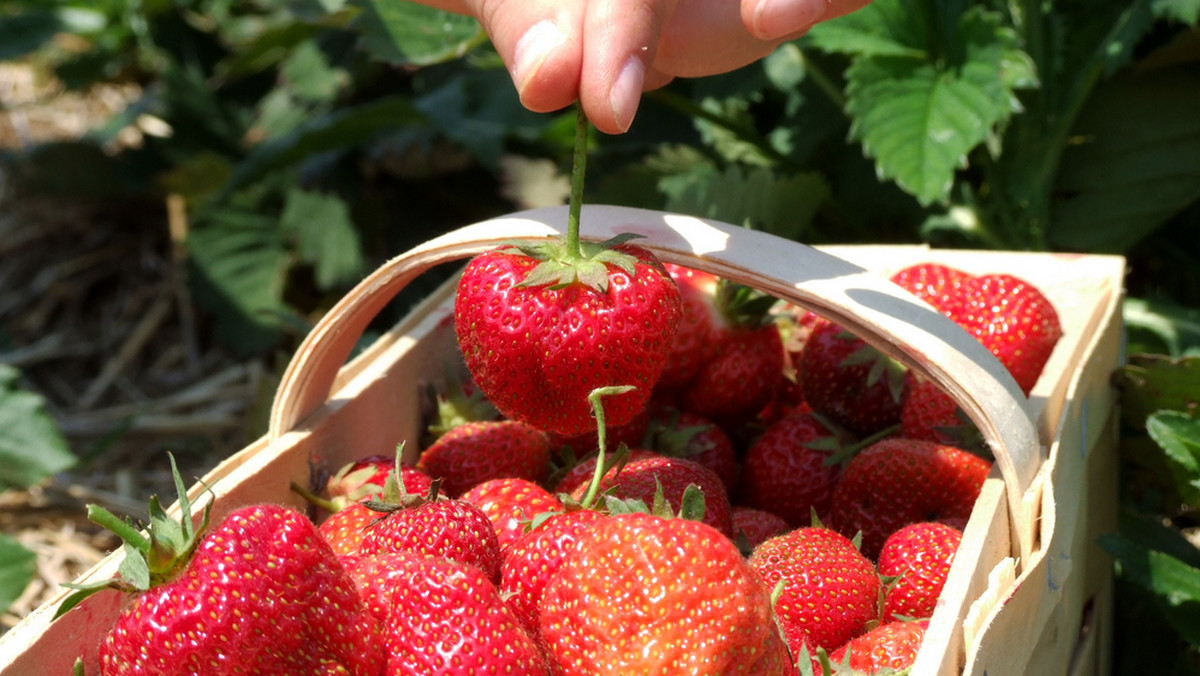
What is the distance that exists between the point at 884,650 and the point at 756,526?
288 millimetres

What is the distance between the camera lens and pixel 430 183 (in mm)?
2738

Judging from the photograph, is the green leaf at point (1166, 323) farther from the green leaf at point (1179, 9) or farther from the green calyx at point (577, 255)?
the green calyx at point (577, 255)

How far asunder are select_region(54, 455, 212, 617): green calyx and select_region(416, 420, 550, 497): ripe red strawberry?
0.44 meters

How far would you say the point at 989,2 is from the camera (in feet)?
6.64

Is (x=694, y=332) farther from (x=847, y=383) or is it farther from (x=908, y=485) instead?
(x=908, y=485)

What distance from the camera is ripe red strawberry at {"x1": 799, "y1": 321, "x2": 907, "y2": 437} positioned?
1.29 m

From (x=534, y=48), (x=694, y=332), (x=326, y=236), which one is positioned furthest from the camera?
(x=326, y=236)

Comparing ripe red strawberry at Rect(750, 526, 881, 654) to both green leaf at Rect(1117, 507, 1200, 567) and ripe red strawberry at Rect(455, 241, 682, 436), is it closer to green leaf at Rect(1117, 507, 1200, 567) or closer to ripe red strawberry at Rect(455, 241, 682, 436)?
ripe red strawberry at Rect(455, 241, 682, 436)

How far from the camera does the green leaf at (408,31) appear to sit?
6.24ft

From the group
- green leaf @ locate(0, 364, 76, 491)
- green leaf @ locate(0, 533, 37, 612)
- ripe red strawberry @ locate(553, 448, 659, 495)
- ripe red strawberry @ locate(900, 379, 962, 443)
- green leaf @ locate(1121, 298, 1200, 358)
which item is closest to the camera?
ripe red strawberry @ locate(553, 448, 659, 495)

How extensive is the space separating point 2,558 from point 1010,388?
4.59 feet

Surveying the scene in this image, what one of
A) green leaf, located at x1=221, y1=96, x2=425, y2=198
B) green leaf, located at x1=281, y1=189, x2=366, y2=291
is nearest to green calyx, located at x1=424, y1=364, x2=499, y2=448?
green leaf, located at x1=221, y1=96, x2=425, y2=198

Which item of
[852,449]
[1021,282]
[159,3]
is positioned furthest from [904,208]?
[159,3]

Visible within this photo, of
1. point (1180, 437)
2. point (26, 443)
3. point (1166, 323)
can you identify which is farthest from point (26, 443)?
point (1166, 323)
